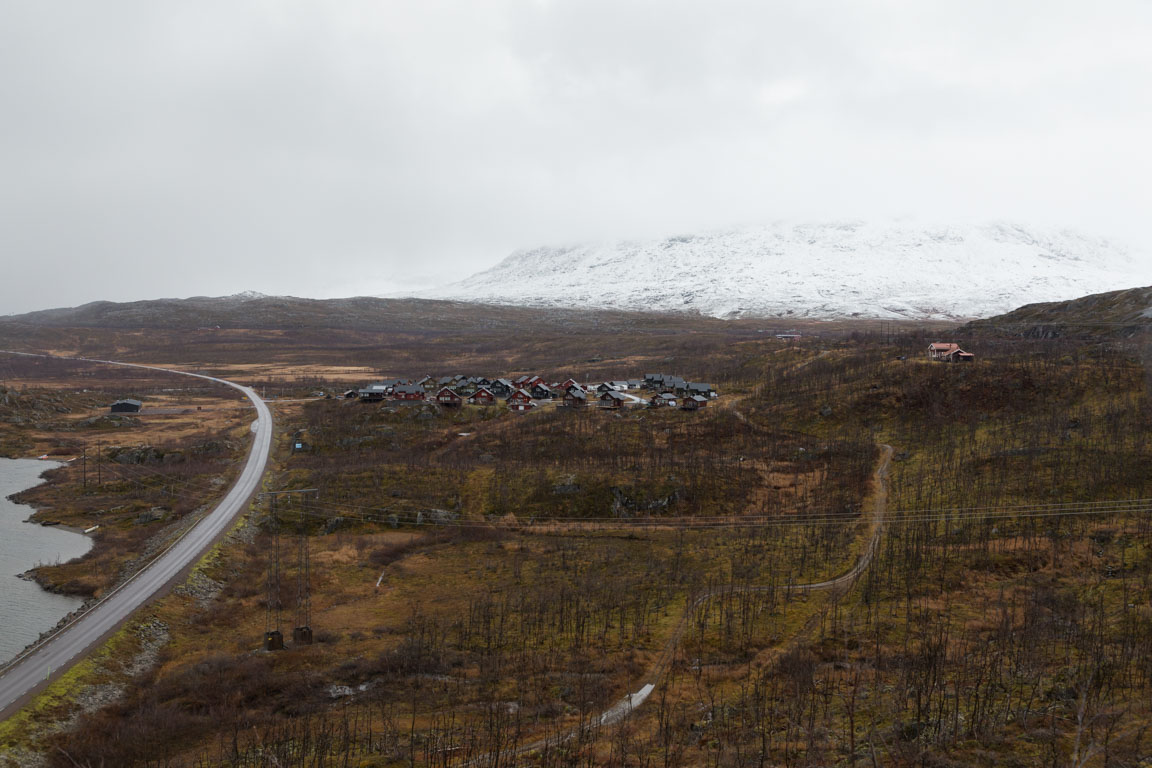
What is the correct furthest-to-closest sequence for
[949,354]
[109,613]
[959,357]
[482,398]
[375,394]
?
[375,394]
[482,398]
[949,354]
[959,357]
[109,613]

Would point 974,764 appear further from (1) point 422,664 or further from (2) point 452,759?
(1) point 422,664

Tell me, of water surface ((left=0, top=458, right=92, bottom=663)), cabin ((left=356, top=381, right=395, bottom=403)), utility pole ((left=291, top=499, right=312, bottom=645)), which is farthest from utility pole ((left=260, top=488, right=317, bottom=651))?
cabin ((left=356, top=381, right=395, bottom=403))

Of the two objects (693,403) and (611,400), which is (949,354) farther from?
(611,400)

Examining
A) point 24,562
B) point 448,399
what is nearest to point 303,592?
point 24,562

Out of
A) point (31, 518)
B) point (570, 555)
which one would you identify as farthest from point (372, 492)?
point (31, 518)

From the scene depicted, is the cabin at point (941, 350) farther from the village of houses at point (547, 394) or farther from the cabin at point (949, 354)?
the village of houses at point (547, 394)

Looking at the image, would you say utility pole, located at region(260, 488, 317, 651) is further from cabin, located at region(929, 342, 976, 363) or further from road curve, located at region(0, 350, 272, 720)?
cabin, located at region(929, 342, 976, 363)
